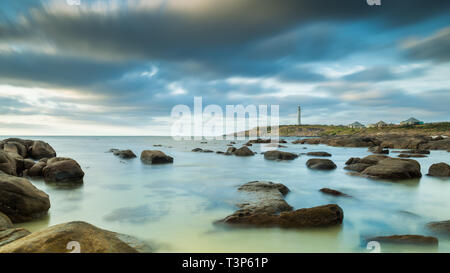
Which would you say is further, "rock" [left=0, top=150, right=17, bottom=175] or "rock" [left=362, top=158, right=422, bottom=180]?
"rock" [left=362, top=158, right=422, bottom=180]

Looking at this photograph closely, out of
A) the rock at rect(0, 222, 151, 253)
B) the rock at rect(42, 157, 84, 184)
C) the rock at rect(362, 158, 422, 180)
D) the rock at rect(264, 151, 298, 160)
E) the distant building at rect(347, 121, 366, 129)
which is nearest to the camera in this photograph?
the rock at rect(0, 222, 151, 253)

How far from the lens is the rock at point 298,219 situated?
17.4 ft

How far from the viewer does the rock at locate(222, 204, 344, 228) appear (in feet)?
17.4

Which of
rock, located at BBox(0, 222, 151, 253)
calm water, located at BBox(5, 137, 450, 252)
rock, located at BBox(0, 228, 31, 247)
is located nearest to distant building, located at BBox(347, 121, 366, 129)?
calm water, located at BBox(5, 137, 450, 252)

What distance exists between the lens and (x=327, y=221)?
211 inches

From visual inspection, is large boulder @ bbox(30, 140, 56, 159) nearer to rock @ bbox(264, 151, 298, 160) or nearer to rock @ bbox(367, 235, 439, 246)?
rock @ bbox(264, 151, 298, 160)

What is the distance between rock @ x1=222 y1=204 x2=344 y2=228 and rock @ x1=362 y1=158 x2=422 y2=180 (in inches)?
291

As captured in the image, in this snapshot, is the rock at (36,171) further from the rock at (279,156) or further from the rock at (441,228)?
the rock at (279,156)

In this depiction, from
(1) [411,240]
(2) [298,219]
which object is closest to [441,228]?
(1) [411,240]

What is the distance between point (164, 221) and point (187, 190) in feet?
12.8
